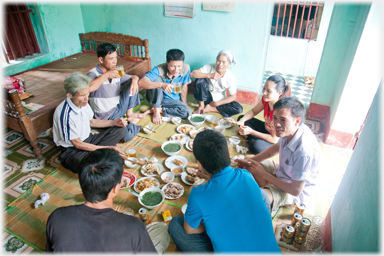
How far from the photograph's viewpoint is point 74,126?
272 centimetres

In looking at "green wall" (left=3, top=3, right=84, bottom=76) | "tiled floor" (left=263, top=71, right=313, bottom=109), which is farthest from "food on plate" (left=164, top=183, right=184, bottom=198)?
"green wall" (left=3, top=3, right=84, bottom=76)

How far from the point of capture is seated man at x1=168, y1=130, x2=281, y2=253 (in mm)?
1553

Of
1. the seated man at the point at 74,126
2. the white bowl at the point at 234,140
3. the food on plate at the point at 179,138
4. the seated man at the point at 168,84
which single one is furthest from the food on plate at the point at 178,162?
the seated man at the point at 168,84

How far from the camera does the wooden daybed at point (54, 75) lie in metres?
2.94

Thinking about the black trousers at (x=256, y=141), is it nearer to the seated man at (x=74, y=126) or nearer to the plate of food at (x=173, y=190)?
the plate of food at (x=173, y=190)

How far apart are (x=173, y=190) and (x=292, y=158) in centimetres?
125

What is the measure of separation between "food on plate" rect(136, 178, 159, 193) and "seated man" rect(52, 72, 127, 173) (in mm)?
433

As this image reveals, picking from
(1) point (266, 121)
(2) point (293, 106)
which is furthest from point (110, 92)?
(2) point (293, 106)

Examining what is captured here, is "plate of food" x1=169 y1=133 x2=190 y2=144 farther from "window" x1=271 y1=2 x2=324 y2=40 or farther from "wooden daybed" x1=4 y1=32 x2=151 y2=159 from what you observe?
"window" x1=271 y1=2 x2=324 y2=40

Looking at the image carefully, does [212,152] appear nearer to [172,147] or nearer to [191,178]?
[191,178]

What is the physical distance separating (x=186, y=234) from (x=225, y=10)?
12.3 ft

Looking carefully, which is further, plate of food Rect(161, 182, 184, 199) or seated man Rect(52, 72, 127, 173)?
seated man Rect(52, 72, 127, 173)

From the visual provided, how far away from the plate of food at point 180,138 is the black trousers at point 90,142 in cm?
71

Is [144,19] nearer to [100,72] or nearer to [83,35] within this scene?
[83,35]
